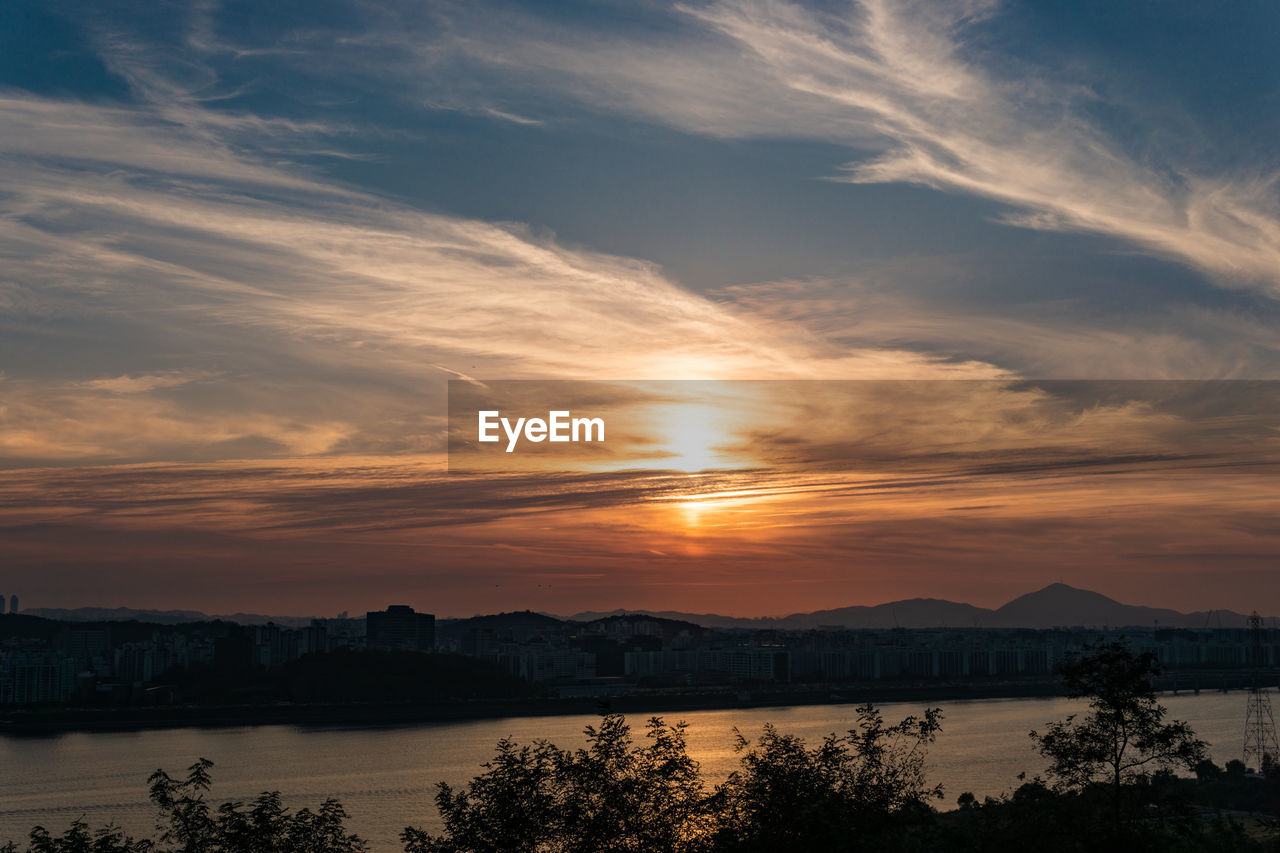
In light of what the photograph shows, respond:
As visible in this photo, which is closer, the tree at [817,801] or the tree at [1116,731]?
the tree at [817,801]

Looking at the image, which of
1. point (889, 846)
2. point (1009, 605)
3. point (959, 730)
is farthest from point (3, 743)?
point (1009, 605)

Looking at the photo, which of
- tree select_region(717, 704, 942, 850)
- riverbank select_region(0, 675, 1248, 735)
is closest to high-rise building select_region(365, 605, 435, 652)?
riverbank select_region(0, 675, 1248, 735)

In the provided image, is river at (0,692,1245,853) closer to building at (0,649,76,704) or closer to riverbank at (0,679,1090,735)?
riverbank at (0,679,1090,735)

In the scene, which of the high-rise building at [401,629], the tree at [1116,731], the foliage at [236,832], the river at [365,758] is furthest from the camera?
the high-rise building at [401,629]

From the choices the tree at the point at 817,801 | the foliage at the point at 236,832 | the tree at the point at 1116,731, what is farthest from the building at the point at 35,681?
the tree at the point at 1116,731

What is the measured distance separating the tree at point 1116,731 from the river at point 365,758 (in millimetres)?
10554

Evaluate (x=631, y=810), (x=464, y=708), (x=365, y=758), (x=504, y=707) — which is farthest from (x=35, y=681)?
(x=631, y=810)

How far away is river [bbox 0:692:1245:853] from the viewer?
17.8 metres

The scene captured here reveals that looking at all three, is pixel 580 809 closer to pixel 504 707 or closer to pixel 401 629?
pixel 504 707

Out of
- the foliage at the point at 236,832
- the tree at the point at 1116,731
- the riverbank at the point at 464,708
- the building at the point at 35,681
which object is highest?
the tree at the point at 1116,731

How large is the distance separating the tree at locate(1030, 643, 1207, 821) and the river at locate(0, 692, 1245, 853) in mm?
10554

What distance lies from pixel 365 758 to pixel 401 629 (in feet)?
126

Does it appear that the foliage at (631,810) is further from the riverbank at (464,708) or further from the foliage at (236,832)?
the riverbank at (464,708)

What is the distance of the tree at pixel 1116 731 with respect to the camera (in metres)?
5.70
